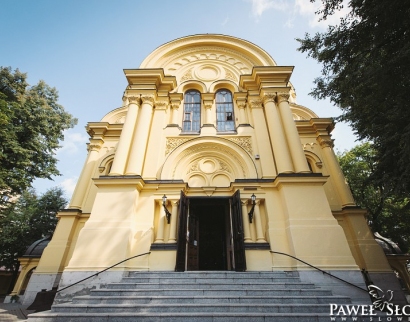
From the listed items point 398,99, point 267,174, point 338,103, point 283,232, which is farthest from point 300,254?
point 338,103

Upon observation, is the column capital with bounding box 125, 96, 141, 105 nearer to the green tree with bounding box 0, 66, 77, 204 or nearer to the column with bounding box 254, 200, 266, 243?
the green tree with bounding box 0, 66, 77, 204

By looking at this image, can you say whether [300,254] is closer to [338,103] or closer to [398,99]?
[398,99]

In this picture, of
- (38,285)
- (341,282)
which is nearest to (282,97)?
(341,282)

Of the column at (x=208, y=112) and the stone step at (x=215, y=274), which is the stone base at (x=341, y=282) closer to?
the stone step at (x=215, y=274)

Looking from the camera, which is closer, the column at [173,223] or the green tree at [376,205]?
the column at [173,223]

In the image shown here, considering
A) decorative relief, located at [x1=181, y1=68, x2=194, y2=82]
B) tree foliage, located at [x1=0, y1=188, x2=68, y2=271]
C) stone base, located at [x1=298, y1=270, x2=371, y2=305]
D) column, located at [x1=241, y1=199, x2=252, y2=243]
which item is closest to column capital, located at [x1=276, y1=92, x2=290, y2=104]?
decorative relief, located at [x1=181, y1=68, x2=194, y2=82]

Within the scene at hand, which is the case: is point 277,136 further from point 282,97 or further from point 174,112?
point 174,112

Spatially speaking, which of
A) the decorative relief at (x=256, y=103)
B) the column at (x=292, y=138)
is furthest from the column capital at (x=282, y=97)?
the decorative relief at (x=256, y=103)

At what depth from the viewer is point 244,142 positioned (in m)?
10.7

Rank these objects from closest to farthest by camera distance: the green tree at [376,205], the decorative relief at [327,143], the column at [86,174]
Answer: the column at [86,174] → the decorative relief at [327,143] → the green tree at [376,205]

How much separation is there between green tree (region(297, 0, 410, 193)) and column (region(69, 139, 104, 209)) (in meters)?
13.4

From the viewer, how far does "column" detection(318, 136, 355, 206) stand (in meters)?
11.4

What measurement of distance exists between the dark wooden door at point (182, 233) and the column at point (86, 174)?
7.20 m

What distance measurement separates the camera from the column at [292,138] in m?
9.27
